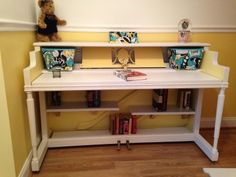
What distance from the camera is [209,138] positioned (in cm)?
216

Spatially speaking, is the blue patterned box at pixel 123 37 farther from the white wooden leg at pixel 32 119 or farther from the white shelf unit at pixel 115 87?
the white wooden leg at pixel 32 119

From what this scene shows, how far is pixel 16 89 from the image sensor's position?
1.41 m

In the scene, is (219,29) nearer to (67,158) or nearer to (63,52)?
(63,52)

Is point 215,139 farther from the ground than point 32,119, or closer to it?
closer to it

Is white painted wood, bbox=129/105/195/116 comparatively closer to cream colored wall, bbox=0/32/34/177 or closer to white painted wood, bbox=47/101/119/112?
white painted wood, bbox=47/101/119/112

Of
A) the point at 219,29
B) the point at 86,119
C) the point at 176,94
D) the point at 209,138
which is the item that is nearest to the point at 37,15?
the point at 86,119

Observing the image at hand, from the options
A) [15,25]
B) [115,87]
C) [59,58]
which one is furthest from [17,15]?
[115,87]

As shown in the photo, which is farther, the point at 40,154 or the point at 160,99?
the point at 160,99

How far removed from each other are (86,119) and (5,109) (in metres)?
0.96

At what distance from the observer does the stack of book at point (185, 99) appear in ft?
6.82

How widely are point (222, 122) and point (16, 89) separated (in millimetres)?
2099

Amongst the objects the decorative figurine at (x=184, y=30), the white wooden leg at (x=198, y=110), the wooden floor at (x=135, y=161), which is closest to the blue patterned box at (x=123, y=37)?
the decorative figurine at (x=184, y=30)

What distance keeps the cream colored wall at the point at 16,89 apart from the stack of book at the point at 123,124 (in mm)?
736

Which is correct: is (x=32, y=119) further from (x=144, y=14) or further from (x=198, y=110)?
(x=198, y=110)
